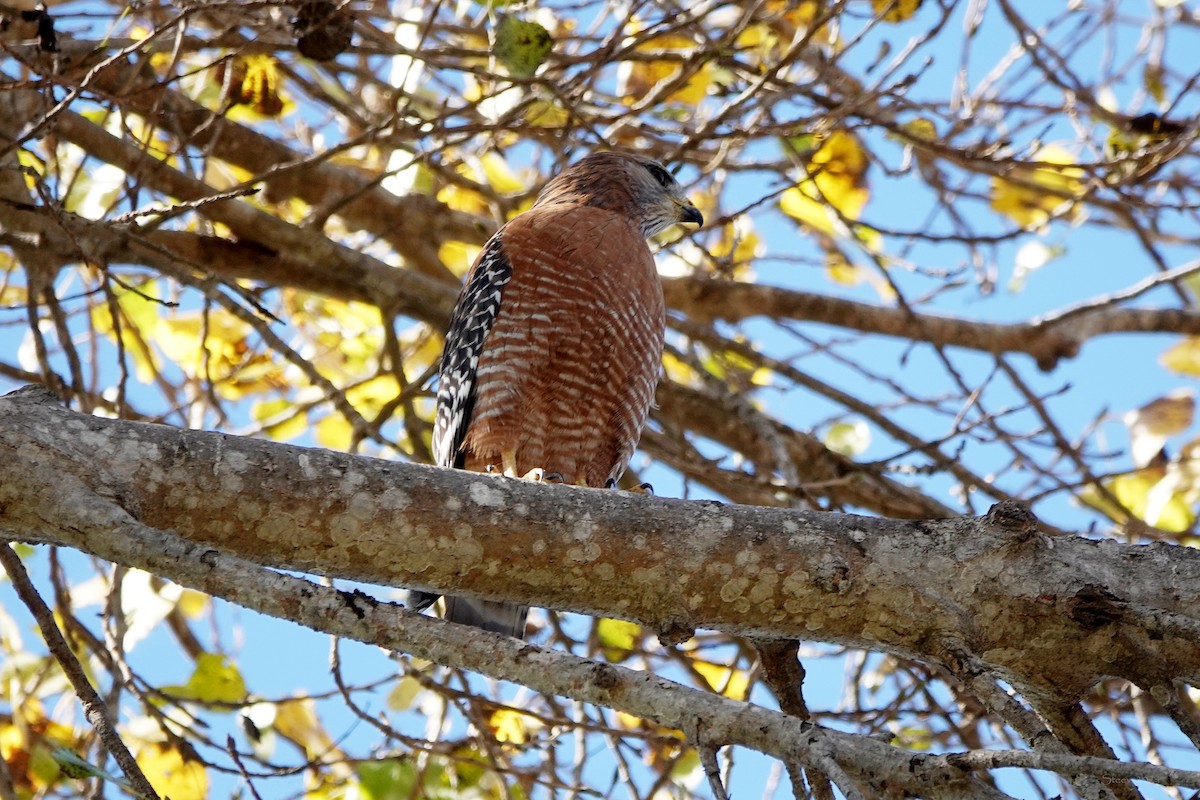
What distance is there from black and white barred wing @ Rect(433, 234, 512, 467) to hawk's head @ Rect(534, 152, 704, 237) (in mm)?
794

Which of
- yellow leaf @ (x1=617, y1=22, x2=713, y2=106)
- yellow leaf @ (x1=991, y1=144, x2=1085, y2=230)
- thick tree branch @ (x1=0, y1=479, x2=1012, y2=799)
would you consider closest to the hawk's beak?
yellow leaf @ (x1=617, y1=22, x2=713, y2=106)

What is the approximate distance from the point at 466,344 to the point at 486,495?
2.59 metres

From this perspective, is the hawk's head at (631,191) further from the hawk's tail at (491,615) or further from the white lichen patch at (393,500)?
the white lichen patch at (393,500)

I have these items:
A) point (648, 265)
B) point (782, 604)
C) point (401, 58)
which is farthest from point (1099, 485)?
point (401, 58)

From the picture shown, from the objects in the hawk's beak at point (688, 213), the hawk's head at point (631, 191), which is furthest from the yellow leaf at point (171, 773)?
the hawk's beak at point (688, 213)

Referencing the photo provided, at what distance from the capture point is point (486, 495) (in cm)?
306

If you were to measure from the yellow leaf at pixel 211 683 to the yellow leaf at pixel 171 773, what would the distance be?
9.9 inches

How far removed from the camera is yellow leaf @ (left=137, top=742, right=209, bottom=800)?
16.4 feet

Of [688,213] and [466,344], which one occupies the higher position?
[688,213]

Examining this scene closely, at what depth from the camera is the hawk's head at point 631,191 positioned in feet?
20.9

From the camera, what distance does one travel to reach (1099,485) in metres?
6.05

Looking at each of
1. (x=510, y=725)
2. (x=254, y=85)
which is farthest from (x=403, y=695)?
(x=254, y=85)

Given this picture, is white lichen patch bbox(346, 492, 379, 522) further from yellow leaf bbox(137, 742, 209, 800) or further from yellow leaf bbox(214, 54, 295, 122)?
yellow leaf bbox(214, 54, 295, 122)

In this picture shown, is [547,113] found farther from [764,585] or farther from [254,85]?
[764,585]
